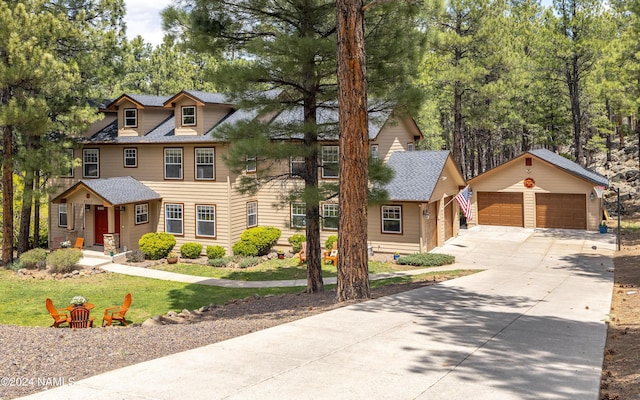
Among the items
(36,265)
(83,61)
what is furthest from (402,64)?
(36,265)

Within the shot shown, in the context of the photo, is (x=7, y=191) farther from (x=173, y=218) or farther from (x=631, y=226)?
(x=631, y=226)

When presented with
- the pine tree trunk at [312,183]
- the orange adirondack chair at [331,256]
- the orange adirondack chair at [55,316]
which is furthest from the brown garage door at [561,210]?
the orange adirondack chair at [55,316]

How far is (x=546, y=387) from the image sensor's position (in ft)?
20.6

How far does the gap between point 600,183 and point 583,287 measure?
1588cm

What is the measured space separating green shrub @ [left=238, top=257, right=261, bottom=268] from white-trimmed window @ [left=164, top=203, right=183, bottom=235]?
448cm

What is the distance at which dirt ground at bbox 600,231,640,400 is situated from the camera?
21.3 ft

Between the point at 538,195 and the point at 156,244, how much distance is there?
21642mm

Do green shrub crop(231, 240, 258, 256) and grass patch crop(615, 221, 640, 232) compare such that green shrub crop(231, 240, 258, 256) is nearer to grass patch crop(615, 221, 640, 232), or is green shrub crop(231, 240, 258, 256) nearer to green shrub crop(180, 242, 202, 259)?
green shrub crop(180, 242, 202, 259)

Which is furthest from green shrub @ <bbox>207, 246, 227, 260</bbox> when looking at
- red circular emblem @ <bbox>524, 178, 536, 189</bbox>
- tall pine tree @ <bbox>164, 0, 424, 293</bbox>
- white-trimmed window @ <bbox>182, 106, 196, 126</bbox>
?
red circular emblem @ <bbox>524, 178, 536, 189</bbox>

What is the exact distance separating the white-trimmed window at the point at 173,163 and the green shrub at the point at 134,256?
4.19 m

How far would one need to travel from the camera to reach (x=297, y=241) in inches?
1061

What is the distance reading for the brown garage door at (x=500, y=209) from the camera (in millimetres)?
31906

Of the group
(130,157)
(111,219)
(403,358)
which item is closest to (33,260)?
(111,219)

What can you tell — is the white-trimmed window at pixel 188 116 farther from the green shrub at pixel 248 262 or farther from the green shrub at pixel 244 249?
Answer: the green shrub at pixel 248 262
